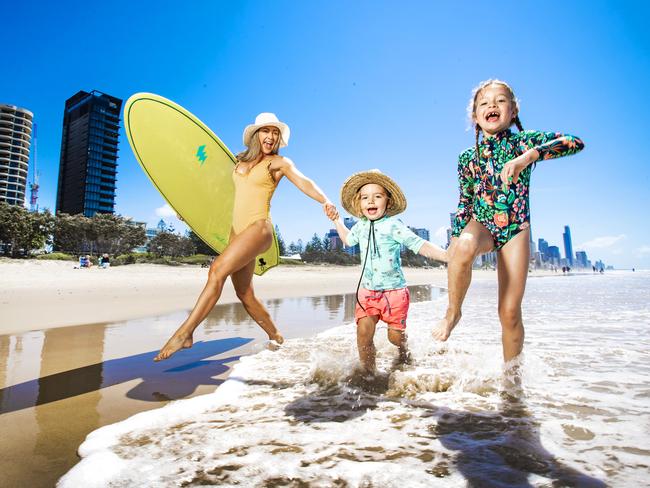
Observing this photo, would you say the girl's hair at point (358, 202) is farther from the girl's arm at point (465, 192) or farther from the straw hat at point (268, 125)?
the straw hat at point (268, 125)

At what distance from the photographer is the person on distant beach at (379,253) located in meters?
3.00

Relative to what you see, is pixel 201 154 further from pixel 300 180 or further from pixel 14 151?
pixel 14 151

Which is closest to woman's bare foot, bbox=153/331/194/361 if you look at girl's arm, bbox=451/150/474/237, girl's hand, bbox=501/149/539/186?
girl's arm, bbox=451/150/474/237

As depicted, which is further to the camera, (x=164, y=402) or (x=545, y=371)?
(x=545, y=371)

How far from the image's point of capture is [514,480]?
1.60 metres

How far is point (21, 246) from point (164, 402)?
170 ft

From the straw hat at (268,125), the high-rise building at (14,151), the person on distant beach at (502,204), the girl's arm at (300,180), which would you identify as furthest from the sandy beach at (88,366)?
the high-rise building at (14,151)

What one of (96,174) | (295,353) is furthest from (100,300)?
(96,174)

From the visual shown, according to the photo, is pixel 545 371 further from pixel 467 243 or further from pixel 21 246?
pixel 21 246

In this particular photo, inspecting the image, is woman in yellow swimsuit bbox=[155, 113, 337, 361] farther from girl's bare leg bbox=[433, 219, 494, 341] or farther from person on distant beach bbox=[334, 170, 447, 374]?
girl's bare leg bbox=[433, 219, 494, 341]

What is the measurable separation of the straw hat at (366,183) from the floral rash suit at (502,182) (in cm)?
60

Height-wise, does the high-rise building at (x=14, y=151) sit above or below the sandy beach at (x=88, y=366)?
above

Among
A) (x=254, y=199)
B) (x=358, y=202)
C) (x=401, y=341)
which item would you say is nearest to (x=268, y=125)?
(x=254, y=199)

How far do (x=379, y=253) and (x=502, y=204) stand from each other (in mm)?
990
